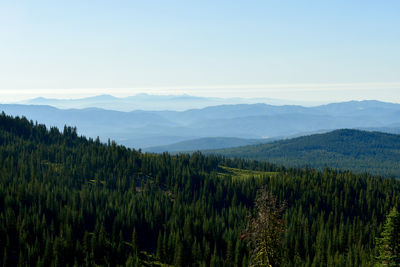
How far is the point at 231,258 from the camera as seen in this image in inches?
4914

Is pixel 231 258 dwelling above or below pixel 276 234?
below

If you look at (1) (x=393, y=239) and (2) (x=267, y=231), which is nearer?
(2) (x=267, y=231)

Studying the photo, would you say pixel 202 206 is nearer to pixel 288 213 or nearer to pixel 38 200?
pixel 288 213

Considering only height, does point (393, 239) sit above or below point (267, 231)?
below

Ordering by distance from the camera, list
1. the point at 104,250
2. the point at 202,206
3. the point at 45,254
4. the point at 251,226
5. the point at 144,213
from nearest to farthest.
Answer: the point at 251,226
the point at 45,254
the point at 104,250
the point at 144,213
the point at 202,206

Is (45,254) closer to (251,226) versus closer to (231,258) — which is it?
(231,258)

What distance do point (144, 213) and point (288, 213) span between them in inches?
2622

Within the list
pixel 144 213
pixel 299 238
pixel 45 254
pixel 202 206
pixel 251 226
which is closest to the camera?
pixel 251 226

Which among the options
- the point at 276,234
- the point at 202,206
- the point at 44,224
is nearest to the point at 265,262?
the point at 276,234

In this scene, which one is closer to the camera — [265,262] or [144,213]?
[265,262]

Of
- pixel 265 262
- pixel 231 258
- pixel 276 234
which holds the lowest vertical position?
pixel 231 258

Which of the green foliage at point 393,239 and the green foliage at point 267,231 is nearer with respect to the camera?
the green foliage at point 267,231

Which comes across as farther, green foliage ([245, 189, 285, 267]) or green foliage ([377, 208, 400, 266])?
green foliage ([377, 208, 400, 266])

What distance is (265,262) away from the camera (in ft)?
147
